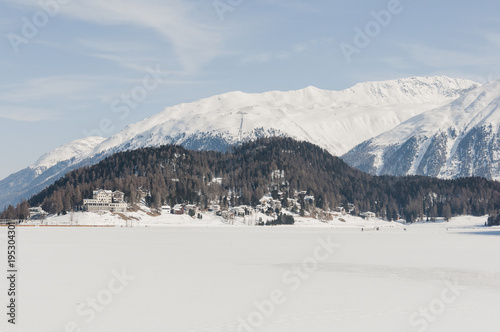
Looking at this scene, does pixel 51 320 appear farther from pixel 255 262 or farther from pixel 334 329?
pixel 255 262

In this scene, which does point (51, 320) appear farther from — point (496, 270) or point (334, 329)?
point (496, 270)

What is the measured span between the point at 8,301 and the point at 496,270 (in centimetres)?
6128

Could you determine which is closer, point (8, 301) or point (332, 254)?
point (8, 301)

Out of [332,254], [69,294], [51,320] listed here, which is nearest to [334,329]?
[51,320]

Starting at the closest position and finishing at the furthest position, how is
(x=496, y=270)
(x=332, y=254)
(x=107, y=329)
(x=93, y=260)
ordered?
(x=107, y=329)
(x=496, y=270)
(x=93, y=260)
(x=332, y=254)

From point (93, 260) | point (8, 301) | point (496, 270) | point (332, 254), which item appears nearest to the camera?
point (8, 301)

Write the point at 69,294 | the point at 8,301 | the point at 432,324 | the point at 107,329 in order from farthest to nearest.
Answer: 1. the point at 69,294
2. the point at 8,301
3. the point at 432,324
4. the point at 107,329

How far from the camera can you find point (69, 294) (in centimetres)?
5344

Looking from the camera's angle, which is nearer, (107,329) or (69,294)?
(107,329)

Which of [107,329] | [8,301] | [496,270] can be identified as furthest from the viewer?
[496,270]

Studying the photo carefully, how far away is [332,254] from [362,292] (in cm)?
4684

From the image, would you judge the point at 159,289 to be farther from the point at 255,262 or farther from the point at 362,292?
the point at 255,262

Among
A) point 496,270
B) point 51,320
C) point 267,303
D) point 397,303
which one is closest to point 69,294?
point 51,320

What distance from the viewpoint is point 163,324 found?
135 ft
